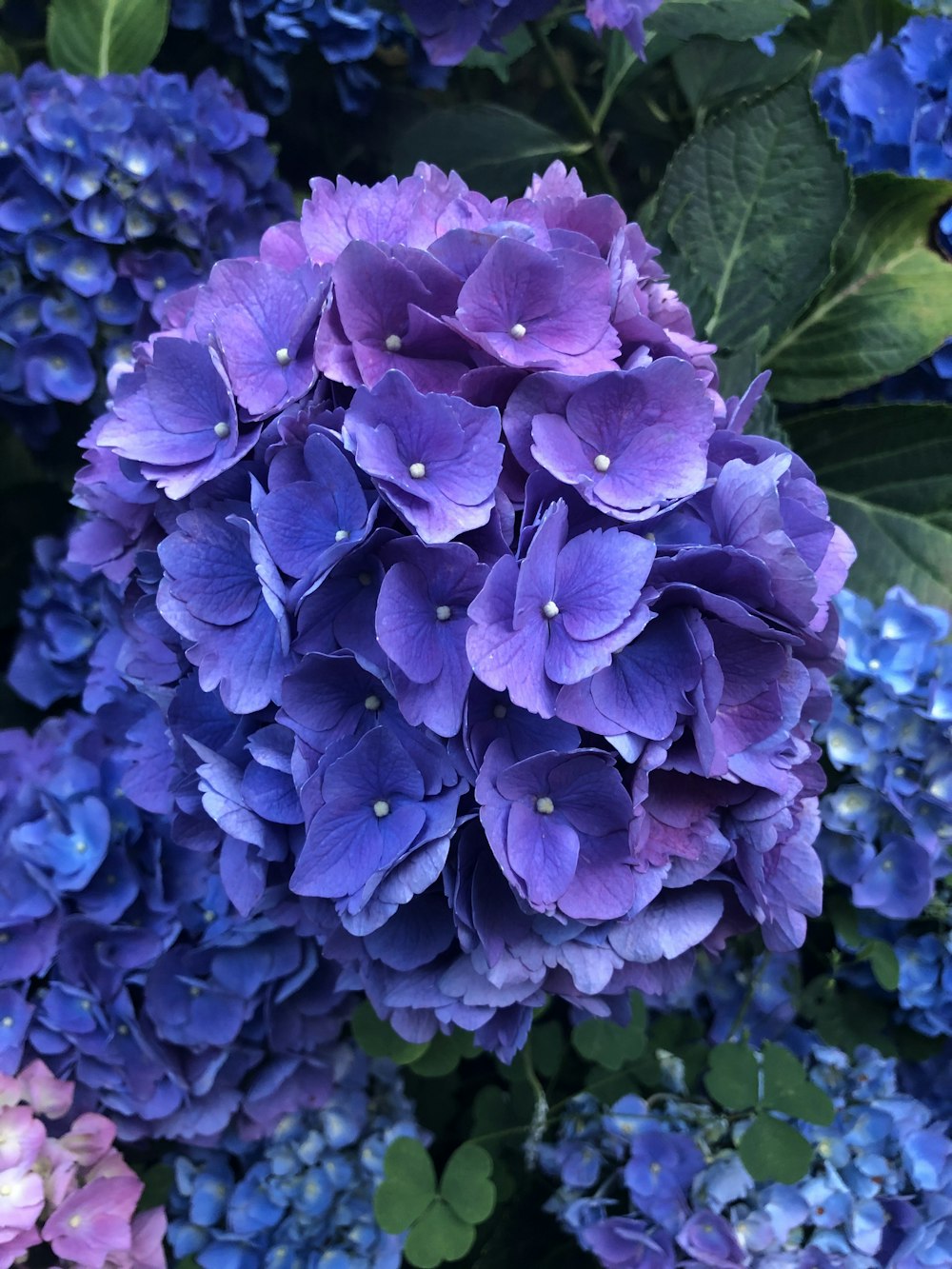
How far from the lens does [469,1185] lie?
0.62 meters

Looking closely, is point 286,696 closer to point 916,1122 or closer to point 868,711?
point 868,711

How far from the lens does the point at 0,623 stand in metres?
0.90

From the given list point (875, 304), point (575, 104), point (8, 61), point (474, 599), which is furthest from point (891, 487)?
point (8, 61)

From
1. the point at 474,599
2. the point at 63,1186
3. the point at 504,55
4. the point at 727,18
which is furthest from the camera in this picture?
the point at 504,55

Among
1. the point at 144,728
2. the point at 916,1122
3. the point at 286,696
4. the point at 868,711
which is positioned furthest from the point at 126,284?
the point at 916,1122

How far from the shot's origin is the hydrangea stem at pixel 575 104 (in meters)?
0.72

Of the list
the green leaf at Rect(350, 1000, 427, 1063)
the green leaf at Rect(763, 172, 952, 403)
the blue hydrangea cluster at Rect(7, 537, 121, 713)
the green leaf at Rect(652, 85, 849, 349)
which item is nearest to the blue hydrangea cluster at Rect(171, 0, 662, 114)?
the green leaf at Rect(652, 85, 849, 349)

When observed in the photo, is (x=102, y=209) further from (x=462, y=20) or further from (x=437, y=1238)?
(x=437, y=1238)

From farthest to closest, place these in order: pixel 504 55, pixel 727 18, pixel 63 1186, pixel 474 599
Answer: pixel 504 55
pixel 727 18
pixel 63 1186
pixel 474 599

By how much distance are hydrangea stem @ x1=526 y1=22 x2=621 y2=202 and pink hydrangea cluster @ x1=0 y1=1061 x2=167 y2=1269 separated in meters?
0.71

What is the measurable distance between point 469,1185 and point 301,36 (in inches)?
30.6

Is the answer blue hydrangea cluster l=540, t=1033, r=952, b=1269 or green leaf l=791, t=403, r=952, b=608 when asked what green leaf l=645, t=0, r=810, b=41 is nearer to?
green leaf l=791, t=403, r=952, b=608

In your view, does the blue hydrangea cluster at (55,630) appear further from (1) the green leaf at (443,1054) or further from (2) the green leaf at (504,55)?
(2) the green leaf at (504,55)

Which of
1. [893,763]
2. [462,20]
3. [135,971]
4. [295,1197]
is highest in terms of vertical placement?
[462,20]
